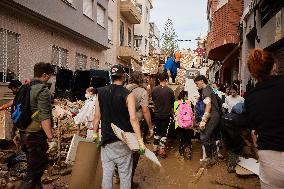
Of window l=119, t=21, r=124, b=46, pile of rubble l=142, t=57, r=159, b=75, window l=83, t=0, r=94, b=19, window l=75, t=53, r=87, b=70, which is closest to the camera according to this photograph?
pile of rubble l=142, t=57, r=159, b=75

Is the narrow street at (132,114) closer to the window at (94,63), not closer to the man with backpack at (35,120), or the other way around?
the man with backpack at (35,120)

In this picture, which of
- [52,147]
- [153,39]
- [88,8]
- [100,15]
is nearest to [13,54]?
[52,147]

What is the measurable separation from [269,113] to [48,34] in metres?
14.6

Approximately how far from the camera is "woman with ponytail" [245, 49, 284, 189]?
2816 millimetres

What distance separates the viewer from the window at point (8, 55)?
1230 cm

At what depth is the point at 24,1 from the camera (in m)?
13.1

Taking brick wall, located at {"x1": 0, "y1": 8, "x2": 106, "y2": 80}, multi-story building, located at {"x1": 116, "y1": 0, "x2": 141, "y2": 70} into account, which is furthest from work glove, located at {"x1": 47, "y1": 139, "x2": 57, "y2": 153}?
multi-story building, located at {"x1": 116, "y1": 0, "x2": 141, "y2": 70}

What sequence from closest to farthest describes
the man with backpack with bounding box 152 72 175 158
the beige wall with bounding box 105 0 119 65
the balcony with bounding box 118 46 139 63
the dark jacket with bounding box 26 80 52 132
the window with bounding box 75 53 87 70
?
the dark jacket with bounding box 26 80 52 132, the man with backpack with bounding box 152 72 175 158, the window with bounding box 75 53 87 70, the beige wall with bounding box 105 0 119 65, the balcony with bounding box 118 46 139 63

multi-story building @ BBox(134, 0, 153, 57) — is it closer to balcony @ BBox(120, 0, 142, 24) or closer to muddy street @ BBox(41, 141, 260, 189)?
balcony @ BBox(120, 0, 142, 24)

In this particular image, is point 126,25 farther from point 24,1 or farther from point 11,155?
Result: point 11,155

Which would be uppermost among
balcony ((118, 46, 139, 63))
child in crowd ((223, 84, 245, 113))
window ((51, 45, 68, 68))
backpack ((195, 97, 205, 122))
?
balcony ((118, 46, 139, 63))

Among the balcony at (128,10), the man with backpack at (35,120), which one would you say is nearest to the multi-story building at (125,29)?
the balcony at (128,10)

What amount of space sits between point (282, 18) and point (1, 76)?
8.95 meters

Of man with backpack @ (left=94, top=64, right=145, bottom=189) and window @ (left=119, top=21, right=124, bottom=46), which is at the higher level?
window @ (left=119, top=21, right=124, bottom=46)
